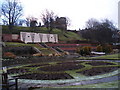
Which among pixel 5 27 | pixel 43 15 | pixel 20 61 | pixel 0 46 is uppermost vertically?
pixel 43 15

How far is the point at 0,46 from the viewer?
901 inches

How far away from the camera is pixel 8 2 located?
3931 cm

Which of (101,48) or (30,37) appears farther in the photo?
(30,37)

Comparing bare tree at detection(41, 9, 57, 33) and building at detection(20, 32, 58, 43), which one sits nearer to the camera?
building at detection(20, 32, 58, 43)

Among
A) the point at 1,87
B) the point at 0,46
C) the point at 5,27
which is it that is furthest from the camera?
the point at 5,27

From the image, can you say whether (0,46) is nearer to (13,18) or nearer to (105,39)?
(13,18)

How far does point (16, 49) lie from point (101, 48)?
15700 millimetres

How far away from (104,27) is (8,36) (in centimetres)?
3403

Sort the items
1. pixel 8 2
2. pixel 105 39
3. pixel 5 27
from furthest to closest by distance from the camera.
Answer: pixel 105 39, pixel 5 27, pixel 8 2

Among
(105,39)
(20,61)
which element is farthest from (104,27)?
(20,61)

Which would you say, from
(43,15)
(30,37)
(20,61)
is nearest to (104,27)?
(43,15)

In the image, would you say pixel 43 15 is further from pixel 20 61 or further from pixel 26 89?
pixel 26 89

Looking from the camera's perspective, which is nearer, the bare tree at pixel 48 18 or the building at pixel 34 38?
the building at pixel 34 38

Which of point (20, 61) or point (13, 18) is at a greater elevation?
point (13, 18)
